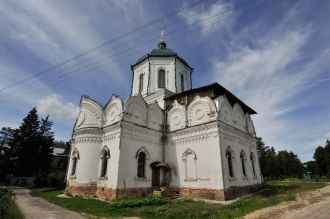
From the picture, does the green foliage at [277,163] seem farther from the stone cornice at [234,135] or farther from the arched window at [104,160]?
the arched window at [104,160]

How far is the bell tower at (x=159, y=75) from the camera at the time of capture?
20.8m

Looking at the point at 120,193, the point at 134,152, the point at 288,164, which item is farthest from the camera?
the point at 288,164

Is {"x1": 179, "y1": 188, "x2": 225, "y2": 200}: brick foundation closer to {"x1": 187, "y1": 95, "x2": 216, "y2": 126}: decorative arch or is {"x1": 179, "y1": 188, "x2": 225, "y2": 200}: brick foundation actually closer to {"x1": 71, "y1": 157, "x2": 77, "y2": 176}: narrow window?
{"x1": 187, "y1": 95, "x2": 216, "y2": 126}: decorative arch

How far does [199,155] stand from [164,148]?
10.7 ft

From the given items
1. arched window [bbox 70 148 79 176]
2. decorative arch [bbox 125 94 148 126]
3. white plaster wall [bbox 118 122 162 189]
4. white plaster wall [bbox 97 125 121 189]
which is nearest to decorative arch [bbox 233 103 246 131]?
white plaster wall [bbox 118 122 162 189]

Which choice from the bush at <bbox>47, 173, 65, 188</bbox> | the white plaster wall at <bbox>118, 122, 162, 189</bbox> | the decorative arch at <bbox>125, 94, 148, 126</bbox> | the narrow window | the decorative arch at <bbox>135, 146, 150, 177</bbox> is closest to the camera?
the white plaster wall at <bbox>118, 122, 162, 189</bbox>

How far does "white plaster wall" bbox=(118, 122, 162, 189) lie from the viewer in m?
14.6

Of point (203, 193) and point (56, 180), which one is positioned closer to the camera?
point (203, 193)

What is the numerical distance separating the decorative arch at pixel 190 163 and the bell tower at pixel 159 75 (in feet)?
18.3

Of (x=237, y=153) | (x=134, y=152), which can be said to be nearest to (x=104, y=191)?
(x=134, y=152)

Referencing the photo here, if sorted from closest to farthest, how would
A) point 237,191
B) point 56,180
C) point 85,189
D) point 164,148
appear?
point 237,191 < point 85,189 < point 164,148 < point 56,180

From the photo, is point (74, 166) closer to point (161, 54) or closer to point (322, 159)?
point (161, 54)

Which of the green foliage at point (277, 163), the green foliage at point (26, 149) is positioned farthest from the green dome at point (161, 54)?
the green foliage at point (277, 163)

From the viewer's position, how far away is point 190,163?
52.3 ft
